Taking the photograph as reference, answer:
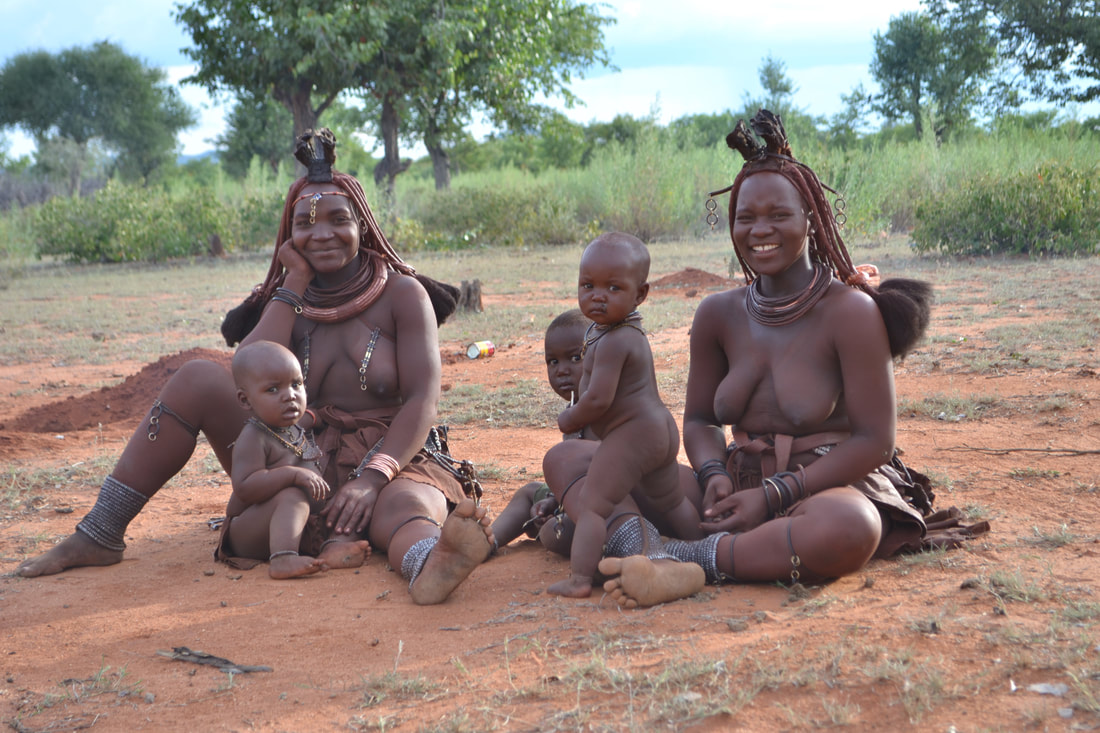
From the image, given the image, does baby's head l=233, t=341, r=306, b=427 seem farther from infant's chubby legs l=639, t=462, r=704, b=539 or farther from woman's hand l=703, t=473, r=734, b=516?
woman's hand l=703, t=473, r=734, b=516

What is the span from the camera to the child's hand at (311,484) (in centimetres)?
363

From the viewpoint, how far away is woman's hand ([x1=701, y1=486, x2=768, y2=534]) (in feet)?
10.8

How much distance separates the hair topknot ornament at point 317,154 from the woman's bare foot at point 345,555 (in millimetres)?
1393

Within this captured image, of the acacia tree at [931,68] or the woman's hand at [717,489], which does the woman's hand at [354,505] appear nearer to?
the woman's hand at [717,489]

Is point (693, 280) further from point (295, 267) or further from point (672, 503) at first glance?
point (672, 503)

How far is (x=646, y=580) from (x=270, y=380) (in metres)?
1.49

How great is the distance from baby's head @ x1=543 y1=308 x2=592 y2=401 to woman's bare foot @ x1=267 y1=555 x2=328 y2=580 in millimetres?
1062

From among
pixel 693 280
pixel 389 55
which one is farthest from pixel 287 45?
pixel 693 280

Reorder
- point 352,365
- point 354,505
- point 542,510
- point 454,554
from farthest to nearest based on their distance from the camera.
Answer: point 352,365 < point 542,510 < point 354,505 < point 454,554

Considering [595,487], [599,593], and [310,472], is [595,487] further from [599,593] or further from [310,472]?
[310,472]

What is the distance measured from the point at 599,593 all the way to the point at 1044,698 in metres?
1.36

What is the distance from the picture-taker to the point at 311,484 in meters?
3.63

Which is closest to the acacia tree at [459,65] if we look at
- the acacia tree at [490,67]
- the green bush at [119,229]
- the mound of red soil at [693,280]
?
the acacia tree at [490,67]

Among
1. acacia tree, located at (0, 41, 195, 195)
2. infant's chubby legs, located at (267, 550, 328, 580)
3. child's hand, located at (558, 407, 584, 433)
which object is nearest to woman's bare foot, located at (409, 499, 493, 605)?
child's hand, located at (558, 407, 584, 433)
